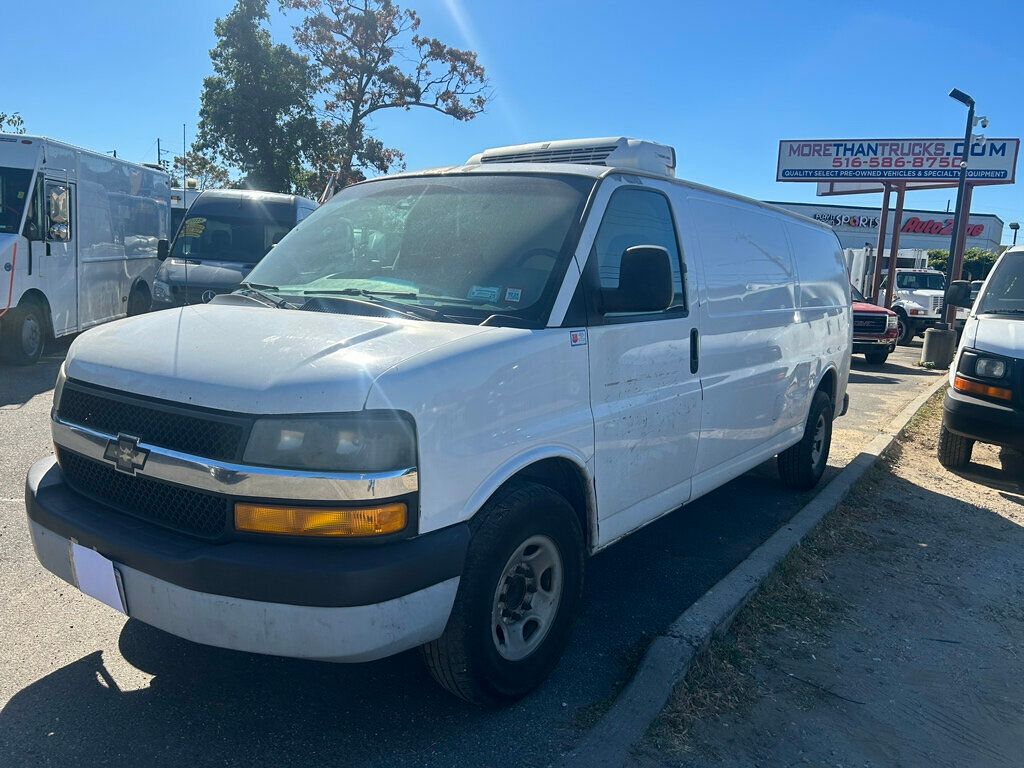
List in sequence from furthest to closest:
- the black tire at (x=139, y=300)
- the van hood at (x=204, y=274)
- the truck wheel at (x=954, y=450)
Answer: the black tire at (x=139, y=300) → the van hood at (x=204, y=274) → the truck wheel at (x=954, y=450)

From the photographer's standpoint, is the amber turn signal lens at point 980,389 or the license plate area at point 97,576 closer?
the license plate area at point 97,576

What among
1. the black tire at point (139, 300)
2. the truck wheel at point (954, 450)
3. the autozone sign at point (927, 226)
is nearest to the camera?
the truck wheel at point (954, 450)

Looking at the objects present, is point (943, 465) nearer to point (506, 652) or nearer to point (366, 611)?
point (506, 652)

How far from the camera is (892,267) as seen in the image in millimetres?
23391

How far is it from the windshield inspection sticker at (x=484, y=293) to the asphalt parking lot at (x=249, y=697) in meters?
1.53

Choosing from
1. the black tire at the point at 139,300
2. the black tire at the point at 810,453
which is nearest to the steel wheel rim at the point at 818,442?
the black tire at the point at 810,453

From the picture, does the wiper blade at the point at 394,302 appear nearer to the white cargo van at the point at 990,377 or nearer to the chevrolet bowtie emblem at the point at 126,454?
the chevrolet bowtie emblem at the point at 126,454

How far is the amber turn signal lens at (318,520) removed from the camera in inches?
96.7

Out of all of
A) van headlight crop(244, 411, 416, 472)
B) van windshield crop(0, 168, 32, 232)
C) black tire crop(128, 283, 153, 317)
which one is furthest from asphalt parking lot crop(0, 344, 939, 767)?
black tire crop(128, 283, 153, 317)

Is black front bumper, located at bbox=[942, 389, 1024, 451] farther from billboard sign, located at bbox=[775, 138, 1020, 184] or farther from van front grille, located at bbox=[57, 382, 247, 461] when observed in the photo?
billboard sign, located at bbox=[775, 138, 1020, 184]

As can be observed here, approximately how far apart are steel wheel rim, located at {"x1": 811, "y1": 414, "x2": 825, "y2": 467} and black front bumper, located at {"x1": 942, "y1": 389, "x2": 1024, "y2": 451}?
1.32 meters

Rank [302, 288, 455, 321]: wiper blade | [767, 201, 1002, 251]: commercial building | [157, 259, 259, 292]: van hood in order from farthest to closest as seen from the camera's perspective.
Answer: [767, 201, 1002, 251]: commercial building
[157, 259, 259, 292]: van hood
[302, 288, 455, 321]: wiper blade

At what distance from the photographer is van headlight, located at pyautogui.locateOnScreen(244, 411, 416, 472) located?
245cm

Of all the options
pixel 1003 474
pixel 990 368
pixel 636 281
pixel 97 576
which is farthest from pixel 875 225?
pixel 97 576
